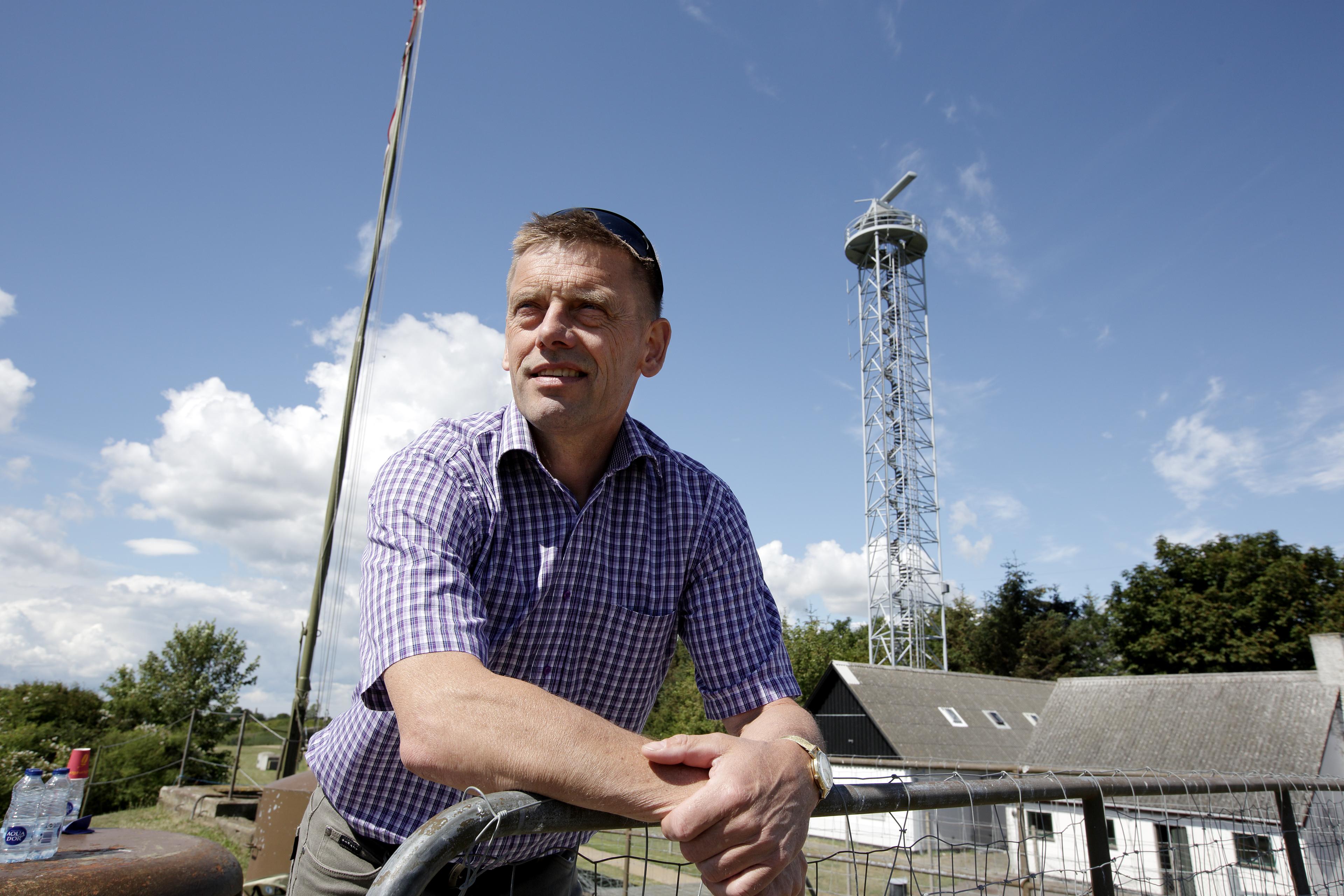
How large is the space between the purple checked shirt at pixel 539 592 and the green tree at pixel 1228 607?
38.1 metres

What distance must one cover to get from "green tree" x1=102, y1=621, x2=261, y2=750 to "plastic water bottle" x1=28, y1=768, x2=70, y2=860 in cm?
2812

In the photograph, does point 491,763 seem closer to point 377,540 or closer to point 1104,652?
point 377,540

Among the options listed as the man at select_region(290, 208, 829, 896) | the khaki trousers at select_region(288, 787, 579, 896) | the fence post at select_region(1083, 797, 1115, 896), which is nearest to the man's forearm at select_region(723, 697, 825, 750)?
the man at select_region(290, 208, 829, 896)

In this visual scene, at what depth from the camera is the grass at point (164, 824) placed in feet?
29.6

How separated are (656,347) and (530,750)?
3.76 ft

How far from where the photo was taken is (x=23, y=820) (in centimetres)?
213

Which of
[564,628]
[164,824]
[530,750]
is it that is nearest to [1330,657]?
[564,628]

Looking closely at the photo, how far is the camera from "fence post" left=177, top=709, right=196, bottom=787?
11.3 metres

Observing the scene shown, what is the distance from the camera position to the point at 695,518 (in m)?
1.83

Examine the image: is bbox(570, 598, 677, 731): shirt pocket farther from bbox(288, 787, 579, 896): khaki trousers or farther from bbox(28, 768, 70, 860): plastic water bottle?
bbox(28, 768, 70, 860): plastic water bottle

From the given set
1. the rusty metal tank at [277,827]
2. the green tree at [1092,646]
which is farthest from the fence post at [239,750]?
the green tree at [1092,646]

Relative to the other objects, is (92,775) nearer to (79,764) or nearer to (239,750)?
(239,750)

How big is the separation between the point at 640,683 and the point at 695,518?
1.32 ft

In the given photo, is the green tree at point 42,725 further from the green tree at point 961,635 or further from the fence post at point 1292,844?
the green tree at point 961,635
